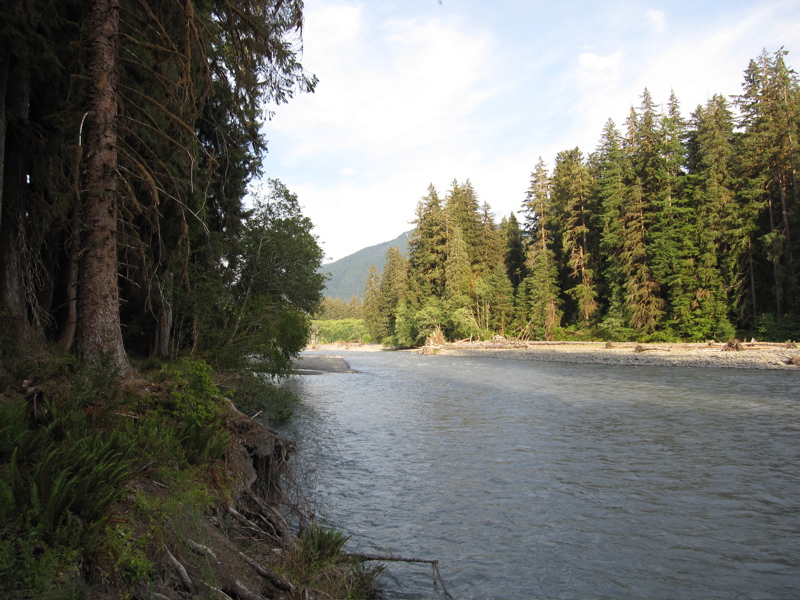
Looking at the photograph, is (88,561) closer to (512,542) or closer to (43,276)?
(512,542)

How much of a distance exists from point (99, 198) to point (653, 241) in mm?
45218

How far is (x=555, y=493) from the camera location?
8.12 meters

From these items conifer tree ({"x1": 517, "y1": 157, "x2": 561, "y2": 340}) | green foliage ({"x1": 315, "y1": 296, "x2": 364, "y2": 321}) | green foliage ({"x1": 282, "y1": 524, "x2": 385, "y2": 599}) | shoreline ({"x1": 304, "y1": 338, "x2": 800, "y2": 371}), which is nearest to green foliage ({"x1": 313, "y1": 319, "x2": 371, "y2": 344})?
green foliage ({"x1": 315, "y1": 296, "x2": 364, "y2": 321})

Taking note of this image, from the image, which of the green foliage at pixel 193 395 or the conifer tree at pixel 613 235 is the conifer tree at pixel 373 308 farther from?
the green foliage at pixel 193 395

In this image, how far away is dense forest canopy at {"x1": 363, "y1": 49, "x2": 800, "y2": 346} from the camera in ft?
119

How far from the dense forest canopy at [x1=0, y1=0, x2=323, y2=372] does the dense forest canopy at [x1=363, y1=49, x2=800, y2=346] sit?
3787cm

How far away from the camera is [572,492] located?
8.14m

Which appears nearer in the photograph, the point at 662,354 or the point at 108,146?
the point at 108,146

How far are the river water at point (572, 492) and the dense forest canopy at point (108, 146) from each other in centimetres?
466

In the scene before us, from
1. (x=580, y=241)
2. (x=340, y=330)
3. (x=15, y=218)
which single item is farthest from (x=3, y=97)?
(x=340, y=330)

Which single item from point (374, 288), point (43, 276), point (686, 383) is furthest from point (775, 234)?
point (374, 288)

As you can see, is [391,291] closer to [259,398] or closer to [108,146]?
[259,398]

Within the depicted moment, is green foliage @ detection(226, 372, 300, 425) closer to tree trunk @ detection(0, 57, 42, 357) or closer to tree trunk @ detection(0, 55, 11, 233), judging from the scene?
tree trunk @ detection(0, 57, 42, 357)

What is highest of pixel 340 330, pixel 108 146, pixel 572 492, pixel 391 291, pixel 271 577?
pixel 391 291
